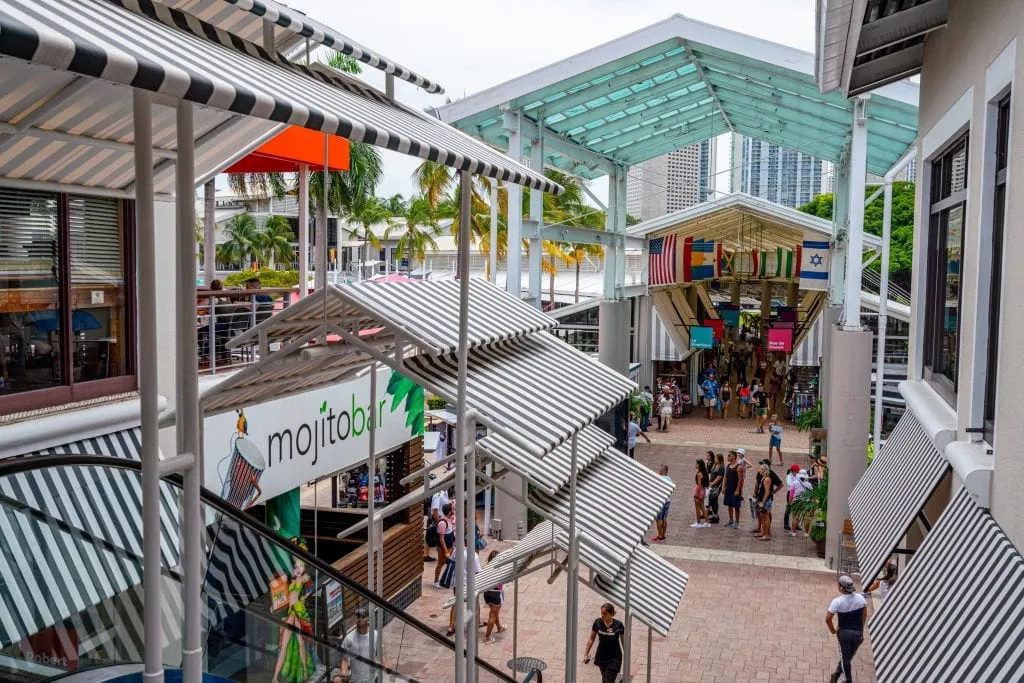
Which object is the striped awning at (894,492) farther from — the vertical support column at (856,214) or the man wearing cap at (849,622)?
the vertical support column at (856,214)

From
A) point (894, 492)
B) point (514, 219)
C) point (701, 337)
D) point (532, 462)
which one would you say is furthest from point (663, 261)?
point (532, 462)

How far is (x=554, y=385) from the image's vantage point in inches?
338

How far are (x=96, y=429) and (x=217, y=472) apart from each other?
2044 mm

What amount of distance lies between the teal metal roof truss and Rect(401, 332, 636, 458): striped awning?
24.1ft

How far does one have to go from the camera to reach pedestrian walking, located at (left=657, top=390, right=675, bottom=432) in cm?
2745

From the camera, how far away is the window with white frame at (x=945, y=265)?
27.1 ft

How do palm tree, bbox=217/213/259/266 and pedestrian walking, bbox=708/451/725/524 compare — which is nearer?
pedestrian walking, bbox=708/451/725/524

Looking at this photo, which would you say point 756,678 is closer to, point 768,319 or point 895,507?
point 895,507

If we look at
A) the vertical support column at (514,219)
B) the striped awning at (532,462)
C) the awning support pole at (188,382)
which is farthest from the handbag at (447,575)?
the awning support pole at (188,382)

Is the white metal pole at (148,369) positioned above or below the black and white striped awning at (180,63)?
below

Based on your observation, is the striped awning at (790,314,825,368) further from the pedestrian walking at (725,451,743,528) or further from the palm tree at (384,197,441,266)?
the palm tree at (384,197,441,266)

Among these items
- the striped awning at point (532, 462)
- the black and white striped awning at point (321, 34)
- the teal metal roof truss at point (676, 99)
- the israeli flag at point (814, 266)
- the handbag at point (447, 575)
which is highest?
the teal metal roof truss at point (676, 99)

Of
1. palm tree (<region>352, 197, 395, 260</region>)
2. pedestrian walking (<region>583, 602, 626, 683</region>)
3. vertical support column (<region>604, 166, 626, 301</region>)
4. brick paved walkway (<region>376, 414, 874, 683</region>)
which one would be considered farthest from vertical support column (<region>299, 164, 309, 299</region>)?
palm tree (<region>352, 197, 395, 260</region>)

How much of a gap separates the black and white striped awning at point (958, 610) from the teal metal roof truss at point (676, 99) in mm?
9465
